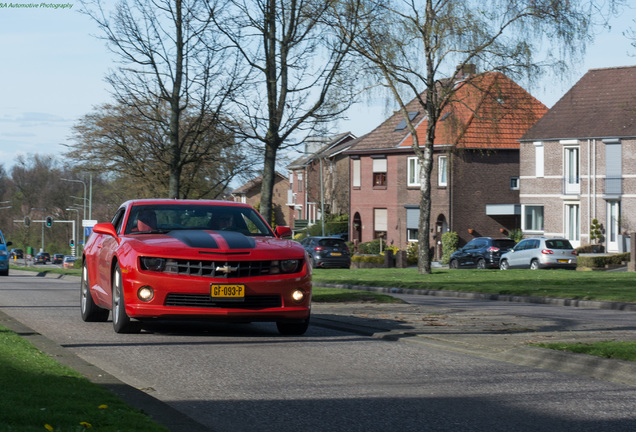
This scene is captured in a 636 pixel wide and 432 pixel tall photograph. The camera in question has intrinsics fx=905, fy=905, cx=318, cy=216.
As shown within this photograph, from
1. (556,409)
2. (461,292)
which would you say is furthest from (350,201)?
(556,409)

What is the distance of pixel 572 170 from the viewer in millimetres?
49219

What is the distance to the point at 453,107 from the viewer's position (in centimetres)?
2856

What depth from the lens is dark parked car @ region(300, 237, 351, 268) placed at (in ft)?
148

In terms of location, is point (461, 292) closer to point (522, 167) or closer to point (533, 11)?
point (533, 11)

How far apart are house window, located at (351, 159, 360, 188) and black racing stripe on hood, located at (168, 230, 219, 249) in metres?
51.4

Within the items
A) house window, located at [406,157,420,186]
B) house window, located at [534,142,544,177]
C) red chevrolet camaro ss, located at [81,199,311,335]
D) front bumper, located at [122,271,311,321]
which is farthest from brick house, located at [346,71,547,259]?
front bumper, located at [122,271,311,321]

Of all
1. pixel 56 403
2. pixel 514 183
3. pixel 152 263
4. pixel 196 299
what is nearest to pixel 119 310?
Answer: pixel 152 263

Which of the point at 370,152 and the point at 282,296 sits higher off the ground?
the point at 370,152

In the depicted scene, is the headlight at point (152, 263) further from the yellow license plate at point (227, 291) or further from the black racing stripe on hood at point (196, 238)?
the yellow license plate at point (227, 291)

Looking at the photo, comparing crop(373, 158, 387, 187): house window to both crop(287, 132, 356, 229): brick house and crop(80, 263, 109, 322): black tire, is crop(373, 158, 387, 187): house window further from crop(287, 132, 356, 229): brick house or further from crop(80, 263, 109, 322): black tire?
crop(80, 263, 109, 322): black tire

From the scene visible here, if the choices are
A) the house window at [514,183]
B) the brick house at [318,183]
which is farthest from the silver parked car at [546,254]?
the brick house at [318,183]

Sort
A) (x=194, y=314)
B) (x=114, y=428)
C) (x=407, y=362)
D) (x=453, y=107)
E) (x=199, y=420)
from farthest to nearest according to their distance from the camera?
(x=453, y=107) < (x=194, y=314) < (x=407, y=362) < (x=199, y=420) < (x=114, y=428)

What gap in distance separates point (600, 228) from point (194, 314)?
40.3 metres

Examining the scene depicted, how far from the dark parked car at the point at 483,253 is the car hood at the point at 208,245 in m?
32.4
